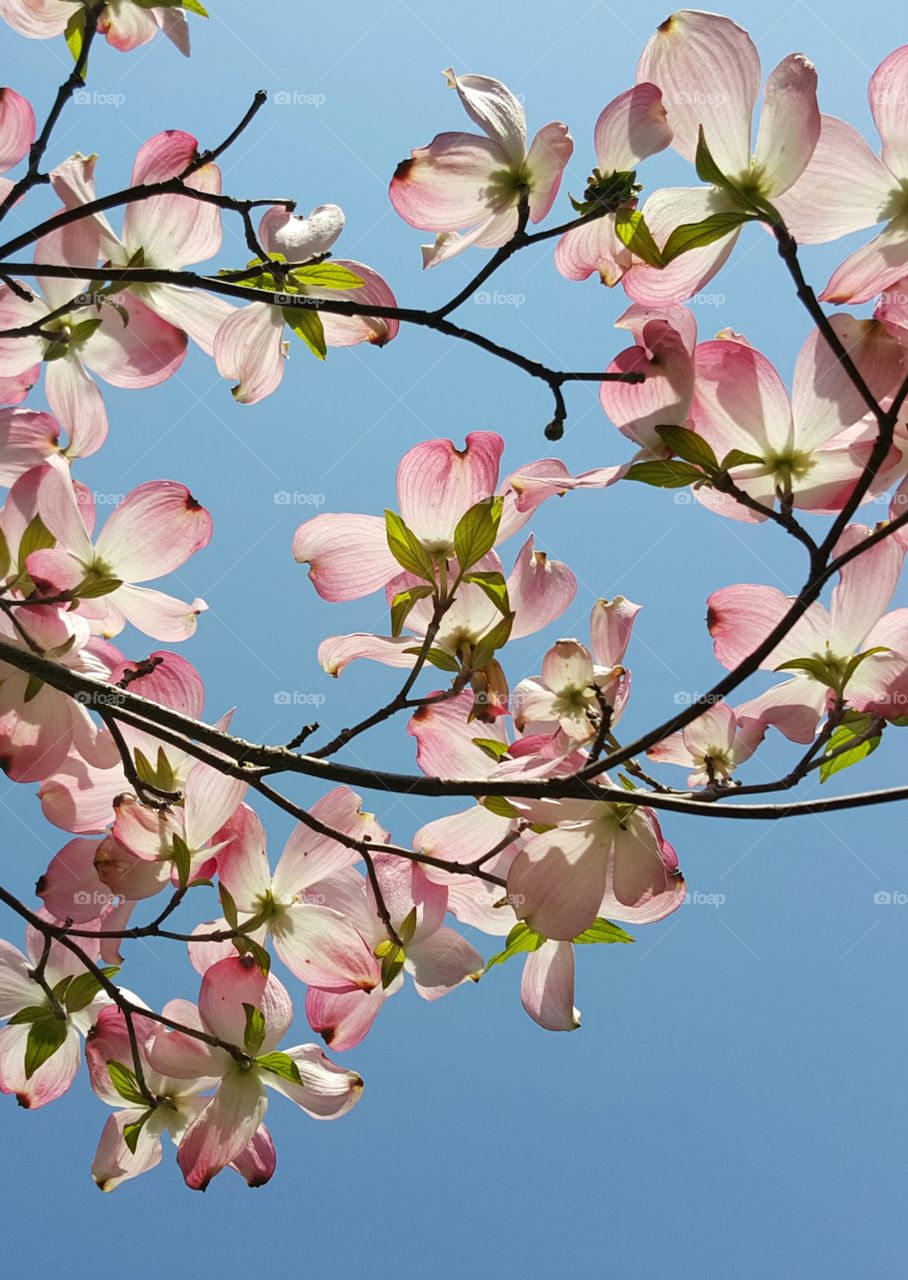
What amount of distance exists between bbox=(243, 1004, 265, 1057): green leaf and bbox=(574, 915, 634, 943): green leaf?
0.90 feet

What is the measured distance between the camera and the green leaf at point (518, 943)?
861 mm

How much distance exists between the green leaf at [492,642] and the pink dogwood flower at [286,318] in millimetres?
269

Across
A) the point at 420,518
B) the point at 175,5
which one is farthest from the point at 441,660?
the point at 175,5

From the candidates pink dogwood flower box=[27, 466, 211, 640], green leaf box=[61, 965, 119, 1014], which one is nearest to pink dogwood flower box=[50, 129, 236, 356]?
pink dogwood flower box=[27, 466, 211, 640]

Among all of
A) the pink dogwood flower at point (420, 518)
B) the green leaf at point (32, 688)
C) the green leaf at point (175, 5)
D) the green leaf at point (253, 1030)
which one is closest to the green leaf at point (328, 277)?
the pink dogwood flower at point (420, 518)

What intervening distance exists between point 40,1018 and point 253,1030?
254 millimetres

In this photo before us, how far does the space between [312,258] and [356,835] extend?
0.49 metres

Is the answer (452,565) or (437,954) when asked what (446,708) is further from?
(437,954)

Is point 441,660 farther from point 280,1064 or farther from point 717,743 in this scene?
point 280,1064

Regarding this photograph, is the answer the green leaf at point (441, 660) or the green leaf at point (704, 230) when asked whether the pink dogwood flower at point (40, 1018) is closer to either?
the green leaf at point (441, 660)

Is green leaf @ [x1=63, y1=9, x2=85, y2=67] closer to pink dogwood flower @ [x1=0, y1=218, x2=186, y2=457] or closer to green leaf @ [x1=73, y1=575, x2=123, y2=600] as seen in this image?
pink dogwood flower @ [x1=0, y1=218, x2=186, y2=457]

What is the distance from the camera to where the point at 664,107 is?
718 mm

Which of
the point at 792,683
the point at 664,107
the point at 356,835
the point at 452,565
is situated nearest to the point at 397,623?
the point at 452,565

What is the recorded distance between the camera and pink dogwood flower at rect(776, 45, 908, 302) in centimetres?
71
